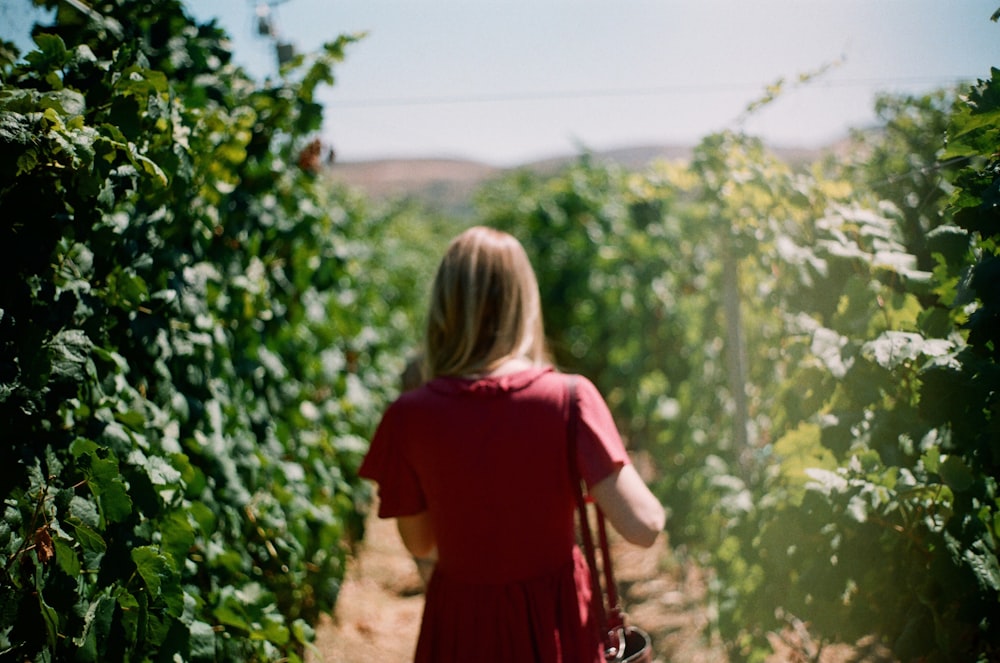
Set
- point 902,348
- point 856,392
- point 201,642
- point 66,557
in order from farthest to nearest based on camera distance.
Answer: point 856,392
point 201,642
point 902,348
point 66,557

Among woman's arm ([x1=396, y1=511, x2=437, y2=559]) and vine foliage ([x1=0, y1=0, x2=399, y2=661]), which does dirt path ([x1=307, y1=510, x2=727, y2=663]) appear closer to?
vine foliage ([x1=0, y1=0, x2=399, y2=661])

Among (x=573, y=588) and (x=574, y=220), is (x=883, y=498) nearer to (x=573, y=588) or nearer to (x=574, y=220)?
(x=573, y=588)

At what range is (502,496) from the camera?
149cm

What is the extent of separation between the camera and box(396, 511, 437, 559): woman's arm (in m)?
1.69

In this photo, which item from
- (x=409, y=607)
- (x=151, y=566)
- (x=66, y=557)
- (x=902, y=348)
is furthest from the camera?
(x=409, y=607)

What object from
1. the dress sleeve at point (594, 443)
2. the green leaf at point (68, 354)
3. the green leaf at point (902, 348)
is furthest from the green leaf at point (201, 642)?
the green leaf at point (902, 348)

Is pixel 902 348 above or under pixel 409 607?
above

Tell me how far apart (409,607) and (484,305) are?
2827 millimetres

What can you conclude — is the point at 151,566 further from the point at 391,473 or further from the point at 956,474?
the point at 956,474

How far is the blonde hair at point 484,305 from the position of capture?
1557mm

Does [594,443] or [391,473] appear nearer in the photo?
[594,443]

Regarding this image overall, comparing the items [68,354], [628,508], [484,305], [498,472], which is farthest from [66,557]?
[628,508]

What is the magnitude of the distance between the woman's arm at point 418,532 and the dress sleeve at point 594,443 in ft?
1.53

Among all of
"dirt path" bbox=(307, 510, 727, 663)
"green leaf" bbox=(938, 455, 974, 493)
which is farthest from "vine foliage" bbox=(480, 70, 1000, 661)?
"dirt path" bbox=(307, 510, 727, 663)
